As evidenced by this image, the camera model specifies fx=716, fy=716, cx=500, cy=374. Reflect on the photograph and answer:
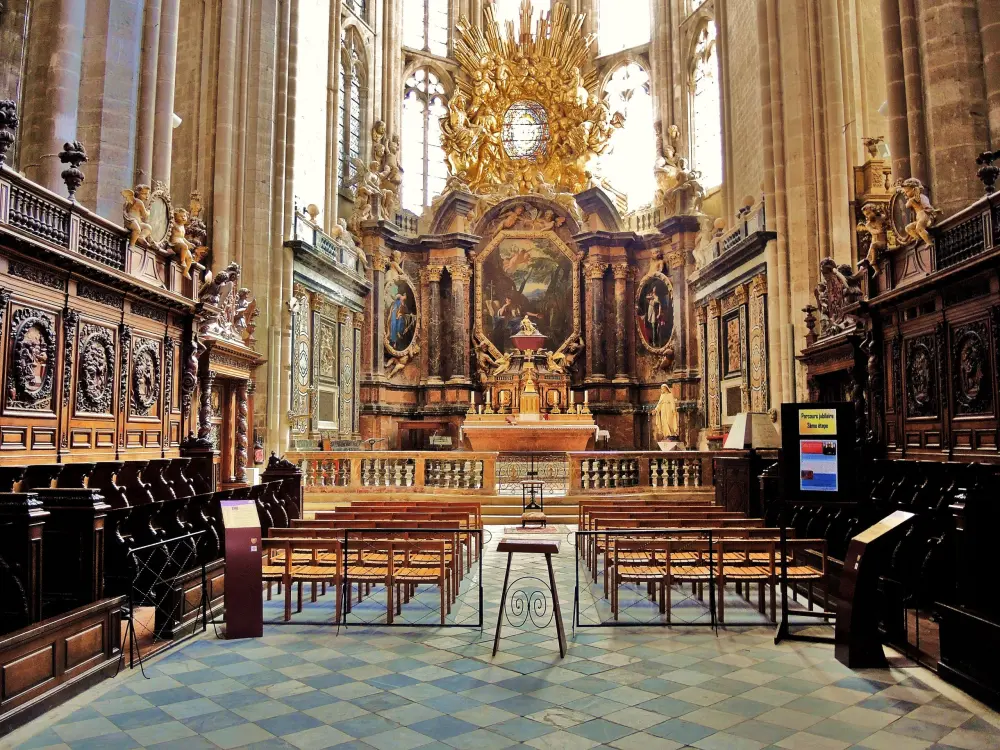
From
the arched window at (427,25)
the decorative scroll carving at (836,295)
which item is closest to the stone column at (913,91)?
the decorative scroll carving at (836,295)

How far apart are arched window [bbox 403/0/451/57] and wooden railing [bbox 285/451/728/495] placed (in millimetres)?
18143

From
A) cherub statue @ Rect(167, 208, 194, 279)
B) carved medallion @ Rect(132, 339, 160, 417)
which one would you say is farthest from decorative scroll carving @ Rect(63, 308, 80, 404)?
cherub statue @ Rect(167, 208, 194, 279)

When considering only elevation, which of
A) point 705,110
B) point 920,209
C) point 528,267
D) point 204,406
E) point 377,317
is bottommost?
point 204,406

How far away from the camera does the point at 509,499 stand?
12742mm

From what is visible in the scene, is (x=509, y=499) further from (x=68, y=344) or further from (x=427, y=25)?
(x=427, y=25)

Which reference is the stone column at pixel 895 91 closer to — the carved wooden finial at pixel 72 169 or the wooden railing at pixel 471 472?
the wooden railing at pixel 471 472

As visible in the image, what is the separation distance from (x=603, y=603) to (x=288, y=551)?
116 inches

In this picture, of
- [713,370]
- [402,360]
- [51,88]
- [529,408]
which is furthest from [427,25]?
[51,88]

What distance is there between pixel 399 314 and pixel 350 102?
6.95m

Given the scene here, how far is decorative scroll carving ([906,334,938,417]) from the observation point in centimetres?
828

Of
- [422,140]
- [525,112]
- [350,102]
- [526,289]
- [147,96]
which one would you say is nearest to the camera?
[147,96]

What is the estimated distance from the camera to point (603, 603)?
680cm

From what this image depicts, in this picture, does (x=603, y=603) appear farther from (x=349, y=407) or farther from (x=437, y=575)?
(x=349, y=407)

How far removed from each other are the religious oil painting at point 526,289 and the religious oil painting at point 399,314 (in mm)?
2374
